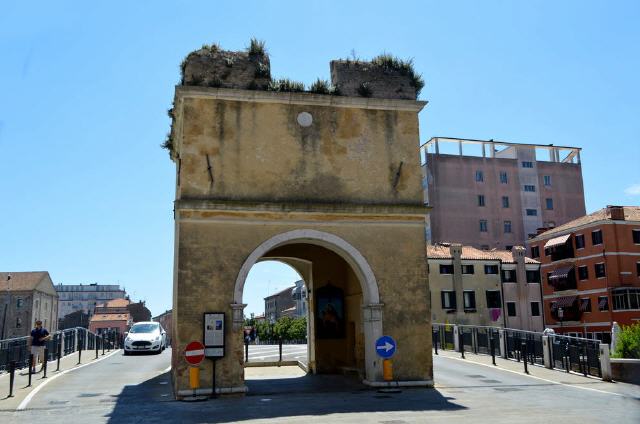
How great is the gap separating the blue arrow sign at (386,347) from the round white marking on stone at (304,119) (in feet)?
21.6

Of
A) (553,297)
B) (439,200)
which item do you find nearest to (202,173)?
(553,297)

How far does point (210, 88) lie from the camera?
1678 centimetres

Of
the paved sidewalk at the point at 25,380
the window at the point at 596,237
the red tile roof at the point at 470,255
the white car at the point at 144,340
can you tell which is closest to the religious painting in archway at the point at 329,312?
the paved sidewalk at the point at 25,380

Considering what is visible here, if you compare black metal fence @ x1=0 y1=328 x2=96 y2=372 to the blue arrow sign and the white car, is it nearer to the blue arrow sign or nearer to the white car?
the white car

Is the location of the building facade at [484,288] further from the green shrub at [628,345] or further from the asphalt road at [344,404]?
the asphalt road at [344,404]

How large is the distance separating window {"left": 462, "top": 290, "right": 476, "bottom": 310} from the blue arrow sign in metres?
41.5

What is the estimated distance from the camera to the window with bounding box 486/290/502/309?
56594 mm

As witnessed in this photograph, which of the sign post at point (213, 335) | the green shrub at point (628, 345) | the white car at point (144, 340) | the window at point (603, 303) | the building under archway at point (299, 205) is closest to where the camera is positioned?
the sign post at point (213, 335)

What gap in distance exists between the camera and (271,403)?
14211 millimetres

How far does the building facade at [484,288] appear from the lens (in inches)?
2164

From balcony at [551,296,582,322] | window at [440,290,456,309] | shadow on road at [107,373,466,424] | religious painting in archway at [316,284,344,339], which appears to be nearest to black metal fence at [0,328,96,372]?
shadow on road at [107,373,466,424]

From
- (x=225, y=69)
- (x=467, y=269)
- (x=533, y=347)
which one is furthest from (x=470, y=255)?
(x=225, y=69)

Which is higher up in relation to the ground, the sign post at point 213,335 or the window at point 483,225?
the window at point 483,225

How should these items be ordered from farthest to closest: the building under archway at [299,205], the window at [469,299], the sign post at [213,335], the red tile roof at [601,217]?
1. the window at [469,299]
2. the red tile roof at [601,217]
3. the building under archway at [299,205]
4. the sign post at [213,335]
